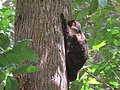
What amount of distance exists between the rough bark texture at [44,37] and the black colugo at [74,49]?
9cm

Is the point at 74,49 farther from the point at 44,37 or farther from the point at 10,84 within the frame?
the point at 10,84

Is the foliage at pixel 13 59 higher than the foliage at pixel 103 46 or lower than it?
higher

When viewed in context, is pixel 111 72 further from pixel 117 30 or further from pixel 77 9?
pixel 77 9

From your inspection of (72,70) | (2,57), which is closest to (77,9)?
(72,70)

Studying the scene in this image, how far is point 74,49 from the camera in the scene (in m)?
1.92

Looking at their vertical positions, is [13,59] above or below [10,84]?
above

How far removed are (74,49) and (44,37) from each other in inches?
10.4

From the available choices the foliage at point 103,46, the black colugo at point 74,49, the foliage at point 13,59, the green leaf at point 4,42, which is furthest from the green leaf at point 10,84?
the foliage at point 103,46

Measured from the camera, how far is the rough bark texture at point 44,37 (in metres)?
1.66

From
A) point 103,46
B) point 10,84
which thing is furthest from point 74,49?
point 103,46

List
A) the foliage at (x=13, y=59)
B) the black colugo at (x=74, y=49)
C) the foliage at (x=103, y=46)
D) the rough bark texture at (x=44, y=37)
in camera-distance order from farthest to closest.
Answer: the foliage at (x=103, y=46), the black colugo at (x=74, y=49), the rough bark texture at (x=44, y=37), the foliage at (x=13, y=59)

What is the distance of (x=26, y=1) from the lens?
1.91 m

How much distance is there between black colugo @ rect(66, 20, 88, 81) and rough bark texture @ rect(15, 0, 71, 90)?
88mm

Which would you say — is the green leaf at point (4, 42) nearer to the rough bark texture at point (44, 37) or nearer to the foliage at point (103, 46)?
the rough bark texture at point (44, 37)
